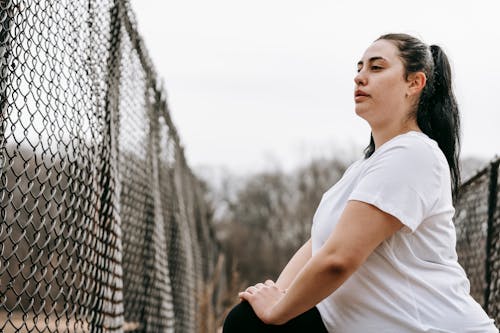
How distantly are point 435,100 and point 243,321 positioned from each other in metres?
0.83

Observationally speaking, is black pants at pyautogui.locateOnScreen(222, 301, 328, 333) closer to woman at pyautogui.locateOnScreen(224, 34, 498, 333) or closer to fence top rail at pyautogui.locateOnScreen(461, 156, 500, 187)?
woman at pyautogui.locateOnScreen(224, 34, 498, 333)

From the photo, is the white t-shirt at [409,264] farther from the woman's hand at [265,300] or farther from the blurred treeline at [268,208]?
the blurred treeline at [268,208]

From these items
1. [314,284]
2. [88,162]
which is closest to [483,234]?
[88,162]

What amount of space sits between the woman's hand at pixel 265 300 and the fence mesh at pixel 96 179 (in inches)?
23.1

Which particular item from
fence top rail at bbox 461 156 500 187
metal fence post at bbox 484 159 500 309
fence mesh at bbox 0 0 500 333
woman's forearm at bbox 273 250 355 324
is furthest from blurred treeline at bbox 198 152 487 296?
woman's forearm at bbox 273 250 355 324

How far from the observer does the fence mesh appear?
1.80m

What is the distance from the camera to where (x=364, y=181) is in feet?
5.24

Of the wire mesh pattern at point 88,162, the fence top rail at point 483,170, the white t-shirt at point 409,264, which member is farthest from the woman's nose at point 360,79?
the fence top rail at point 483,170

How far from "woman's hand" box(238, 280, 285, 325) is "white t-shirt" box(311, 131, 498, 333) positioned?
5.6 inches

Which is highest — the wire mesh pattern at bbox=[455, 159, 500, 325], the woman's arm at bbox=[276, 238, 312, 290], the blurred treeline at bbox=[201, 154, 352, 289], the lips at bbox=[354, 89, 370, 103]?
the lips at bbox=[354, 89, 370, 103]

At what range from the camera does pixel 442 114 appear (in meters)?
1.90

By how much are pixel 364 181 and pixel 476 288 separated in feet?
8.83

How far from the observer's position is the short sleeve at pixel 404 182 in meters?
1.55

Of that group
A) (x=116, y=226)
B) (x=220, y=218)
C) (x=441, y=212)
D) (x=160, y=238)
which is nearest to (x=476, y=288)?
(x=160, y=238)
